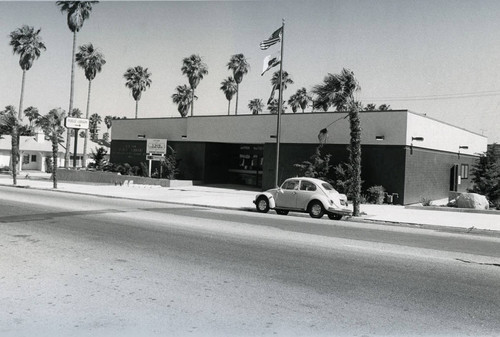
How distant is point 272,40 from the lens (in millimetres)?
23969

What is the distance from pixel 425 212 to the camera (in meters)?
20.6

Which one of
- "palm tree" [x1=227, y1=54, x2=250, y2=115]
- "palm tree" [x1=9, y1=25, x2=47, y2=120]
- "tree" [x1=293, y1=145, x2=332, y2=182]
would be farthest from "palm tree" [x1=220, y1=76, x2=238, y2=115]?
"tree" [x1=293, y1=145, x2=332, y2=182]

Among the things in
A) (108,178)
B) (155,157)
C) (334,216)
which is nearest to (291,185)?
(334,216)

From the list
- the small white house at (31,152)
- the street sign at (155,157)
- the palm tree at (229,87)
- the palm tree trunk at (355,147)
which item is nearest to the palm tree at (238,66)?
the palm tree at (229,87)

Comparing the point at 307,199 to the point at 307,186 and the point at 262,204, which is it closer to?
the point at 307,186

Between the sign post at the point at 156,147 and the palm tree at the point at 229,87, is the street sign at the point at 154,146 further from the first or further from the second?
the palm tree at the point at 229,87

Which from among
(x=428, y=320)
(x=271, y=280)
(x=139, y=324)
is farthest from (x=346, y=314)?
(x=139, y=324)

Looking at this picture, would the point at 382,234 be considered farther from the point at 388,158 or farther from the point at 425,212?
the point at 388,158

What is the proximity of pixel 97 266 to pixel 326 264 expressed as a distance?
4.02 metres

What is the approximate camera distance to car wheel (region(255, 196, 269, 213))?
61.4 ft

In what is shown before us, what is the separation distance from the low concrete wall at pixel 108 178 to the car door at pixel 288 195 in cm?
1685

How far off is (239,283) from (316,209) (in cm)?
1066

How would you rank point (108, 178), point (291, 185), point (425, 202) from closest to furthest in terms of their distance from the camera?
point (291, 185) < point (425, 202) < point (108, 178)

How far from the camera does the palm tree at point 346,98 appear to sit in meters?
19.1
